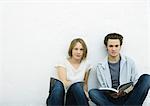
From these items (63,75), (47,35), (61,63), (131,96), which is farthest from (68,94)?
(47,35)

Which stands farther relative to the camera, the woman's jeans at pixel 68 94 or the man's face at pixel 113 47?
the man's face at pixel 113 47

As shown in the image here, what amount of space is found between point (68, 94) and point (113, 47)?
1.62 feet

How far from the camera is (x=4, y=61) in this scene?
238cm

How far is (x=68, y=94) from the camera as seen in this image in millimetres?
A: 2084

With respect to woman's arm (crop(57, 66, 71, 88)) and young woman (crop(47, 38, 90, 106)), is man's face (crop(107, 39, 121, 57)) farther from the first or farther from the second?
woman's arm (crop(57, 66, 71, 88))

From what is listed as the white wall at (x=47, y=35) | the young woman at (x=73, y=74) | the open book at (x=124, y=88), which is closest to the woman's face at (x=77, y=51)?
the young woman at (x=73, y=74)

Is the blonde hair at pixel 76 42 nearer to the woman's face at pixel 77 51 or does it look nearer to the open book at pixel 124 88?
the woman's face at pixel 77 51

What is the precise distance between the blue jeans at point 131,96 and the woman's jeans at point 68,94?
0.09 m

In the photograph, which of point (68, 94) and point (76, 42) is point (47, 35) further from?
point (68, 94)

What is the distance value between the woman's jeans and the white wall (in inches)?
13.3

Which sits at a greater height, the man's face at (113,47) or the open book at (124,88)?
the man's face at (113,47)

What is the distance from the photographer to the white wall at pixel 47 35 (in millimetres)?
2365

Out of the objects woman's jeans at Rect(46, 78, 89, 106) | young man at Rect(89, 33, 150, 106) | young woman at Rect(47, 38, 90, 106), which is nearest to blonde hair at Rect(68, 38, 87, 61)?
young woman at Rect(47, 38, 90, 106)

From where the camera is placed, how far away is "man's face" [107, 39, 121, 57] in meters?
2.23
